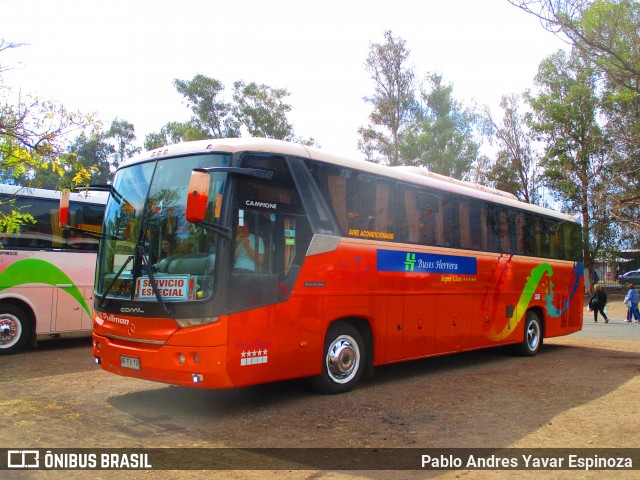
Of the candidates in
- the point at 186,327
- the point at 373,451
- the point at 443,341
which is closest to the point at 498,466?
the point at 373,451

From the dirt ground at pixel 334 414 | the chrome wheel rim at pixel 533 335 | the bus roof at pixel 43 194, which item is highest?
the bus roof at pixel 43 194

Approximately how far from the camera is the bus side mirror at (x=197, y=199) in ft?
18.9

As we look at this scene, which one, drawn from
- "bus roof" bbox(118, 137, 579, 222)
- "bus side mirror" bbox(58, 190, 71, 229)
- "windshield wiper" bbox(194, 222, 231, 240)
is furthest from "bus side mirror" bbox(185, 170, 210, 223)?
"bus side mirror" bbox(58, 190, 71, 229)

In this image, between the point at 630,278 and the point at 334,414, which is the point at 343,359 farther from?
the point at 630,278

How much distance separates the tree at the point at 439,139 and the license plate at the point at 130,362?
103ft

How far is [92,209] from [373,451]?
33.2ft

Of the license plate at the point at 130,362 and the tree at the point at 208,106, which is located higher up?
the tree at the point at 208,106

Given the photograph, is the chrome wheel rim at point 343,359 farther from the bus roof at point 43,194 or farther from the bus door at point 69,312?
the bus door at point 69,312

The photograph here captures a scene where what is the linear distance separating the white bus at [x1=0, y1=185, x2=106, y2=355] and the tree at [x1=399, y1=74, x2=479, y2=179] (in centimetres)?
2732

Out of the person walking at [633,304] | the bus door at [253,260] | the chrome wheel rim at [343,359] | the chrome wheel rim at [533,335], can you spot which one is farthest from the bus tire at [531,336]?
the person walking at [633,304]

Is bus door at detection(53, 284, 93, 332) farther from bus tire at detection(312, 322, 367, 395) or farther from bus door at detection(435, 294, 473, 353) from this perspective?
bus door at detection(435, 294, 473, 353)

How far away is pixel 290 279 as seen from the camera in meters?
7.23

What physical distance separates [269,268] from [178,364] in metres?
1.60

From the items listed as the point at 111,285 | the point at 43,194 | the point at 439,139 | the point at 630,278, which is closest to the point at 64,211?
the point at 111,285
